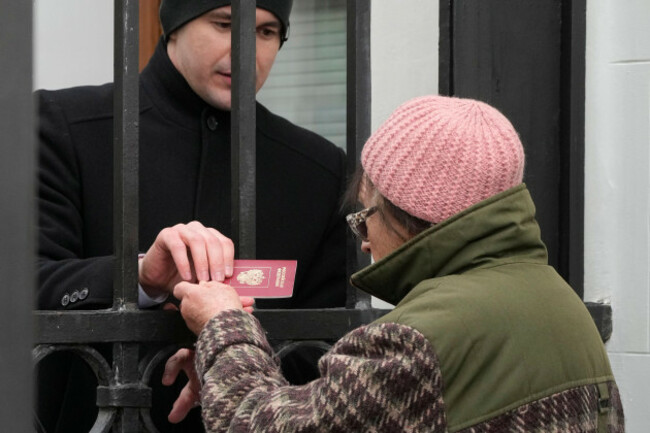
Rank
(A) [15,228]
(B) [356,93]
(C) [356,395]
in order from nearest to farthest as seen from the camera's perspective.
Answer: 1. (A) [15,228]
2. (C) [356,395]
3. (B) [356,93]

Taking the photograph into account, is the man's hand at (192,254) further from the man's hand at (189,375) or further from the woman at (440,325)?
the man's hand at (189,375)

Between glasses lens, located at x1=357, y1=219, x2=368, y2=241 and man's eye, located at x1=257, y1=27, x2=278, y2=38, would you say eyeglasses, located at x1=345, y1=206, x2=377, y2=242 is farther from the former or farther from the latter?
man's eye, located at x1=257, y1=27, x2=278, y2=38

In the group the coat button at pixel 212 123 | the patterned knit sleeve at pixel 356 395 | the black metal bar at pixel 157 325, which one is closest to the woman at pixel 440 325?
the patterned knit sleeve at pixel 356 395

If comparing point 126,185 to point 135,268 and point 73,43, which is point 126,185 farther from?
point 73,43

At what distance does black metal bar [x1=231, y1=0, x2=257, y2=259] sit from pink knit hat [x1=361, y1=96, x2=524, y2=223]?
0.38 m

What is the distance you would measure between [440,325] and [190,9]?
4.10ft

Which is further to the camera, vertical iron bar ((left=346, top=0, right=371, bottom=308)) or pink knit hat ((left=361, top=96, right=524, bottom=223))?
vertical iron bar ((left=346, top=0, right=371, bottom=308))

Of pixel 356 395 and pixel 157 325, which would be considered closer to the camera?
pixel 356 395

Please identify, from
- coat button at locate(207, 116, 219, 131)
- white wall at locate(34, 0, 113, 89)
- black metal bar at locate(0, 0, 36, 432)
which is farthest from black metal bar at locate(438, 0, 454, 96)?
white wall at locate(34, 0, 113, 89)

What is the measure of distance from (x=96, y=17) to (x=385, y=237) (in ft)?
9.85

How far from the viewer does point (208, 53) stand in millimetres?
2895

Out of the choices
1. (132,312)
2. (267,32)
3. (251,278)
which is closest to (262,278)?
(251,278)

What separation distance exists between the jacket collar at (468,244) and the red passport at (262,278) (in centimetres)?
22

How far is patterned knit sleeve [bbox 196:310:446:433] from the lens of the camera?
1.91 m
